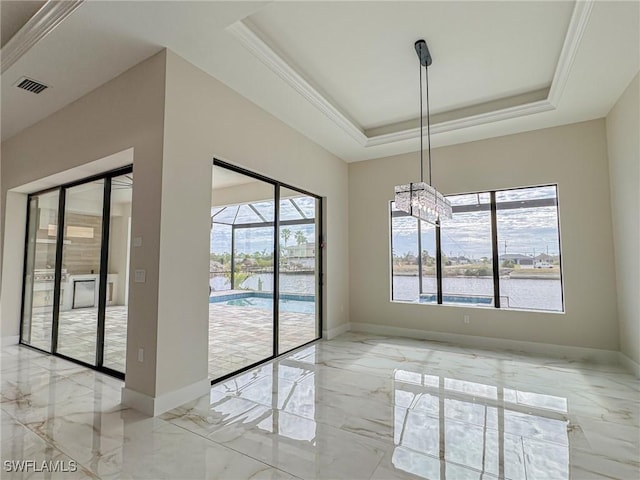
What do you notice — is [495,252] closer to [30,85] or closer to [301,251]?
[301,251]

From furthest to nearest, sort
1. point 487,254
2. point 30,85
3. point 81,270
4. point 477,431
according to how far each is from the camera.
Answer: point 487,254
point 81,270
point 30,85
point 477,431

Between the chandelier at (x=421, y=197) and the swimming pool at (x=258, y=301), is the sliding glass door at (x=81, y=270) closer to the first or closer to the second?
the swimming pool at (x=258, y=301)

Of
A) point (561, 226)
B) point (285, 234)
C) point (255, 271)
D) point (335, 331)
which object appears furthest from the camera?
point (335, 331)

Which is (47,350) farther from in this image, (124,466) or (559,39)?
(559,39)

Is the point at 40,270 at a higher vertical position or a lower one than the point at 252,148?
lower

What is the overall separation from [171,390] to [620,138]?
556cm

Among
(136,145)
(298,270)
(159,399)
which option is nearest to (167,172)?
(136,145)

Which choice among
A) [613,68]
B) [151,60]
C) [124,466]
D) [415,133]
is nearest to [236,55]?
[151,60]

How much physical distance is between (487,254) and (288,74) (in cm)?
390

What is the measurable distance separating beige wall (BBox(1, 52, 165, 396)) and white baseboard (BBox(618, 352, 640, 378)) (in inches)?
197

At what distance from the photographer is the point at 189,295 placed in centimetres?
300

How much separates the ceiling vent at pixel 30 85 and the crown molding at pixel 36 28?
18cm

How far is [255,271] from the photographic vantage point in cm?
426

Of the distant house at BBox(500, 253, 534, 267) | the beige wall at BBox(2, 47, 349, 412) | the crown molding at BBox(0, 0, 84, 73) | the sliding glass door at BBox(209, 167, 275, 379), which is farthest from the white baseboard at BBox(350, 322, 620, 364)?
the crown molding at BBox(0, 0, 84, 73)
